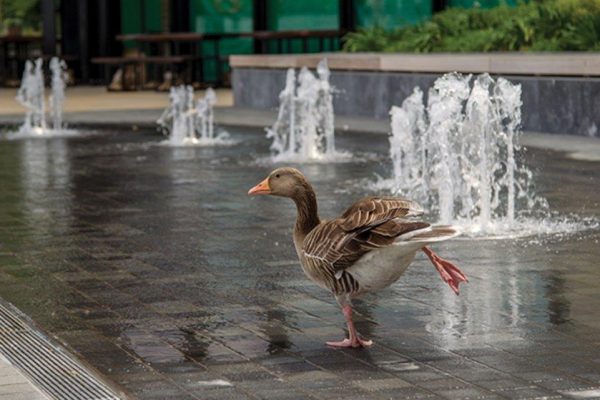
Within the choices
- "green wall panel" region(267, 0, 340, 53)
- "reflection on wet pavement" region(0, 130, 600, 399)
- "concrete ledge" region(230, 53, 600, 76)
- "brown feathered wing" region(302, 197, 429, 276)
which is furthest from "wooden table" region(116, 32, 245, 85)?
"brown feathered wing" region(302, 197, 429, 276)

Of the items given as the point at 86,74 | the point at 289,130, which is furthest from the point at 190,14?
the point at 289,130

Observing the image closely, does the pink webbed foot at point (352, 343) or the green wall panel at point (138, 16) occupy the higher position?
the green wall panel at point (138, 16)

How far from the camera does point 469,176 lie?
13078mm

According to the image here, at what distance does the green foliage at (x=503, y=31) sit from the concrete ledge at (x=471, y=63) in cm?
89

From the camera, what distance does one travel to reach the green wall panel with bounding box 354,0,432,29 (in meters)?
30.7

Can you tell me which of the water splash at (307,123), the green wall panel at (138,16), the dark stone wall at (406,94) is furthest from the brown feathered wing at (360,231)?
the green wall panel at (138,16)

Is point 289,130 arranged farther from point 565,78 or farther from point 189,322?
point 189,322

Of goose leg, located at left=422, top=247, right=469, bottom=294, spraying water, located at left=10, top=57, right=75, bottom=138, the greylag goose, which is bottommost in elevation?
spraying water, located at left=10, top=57, right=75, bottom=138

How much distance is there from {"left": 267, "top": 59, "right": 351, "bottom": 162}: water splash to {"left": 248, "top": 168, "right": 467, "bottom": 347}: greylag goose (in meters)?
10.0

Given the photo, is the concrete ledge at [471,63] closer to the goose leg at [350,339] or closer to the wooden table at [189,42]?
the wooden table at [189,42]

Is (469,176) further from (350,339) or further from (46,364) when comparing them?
(46,364)

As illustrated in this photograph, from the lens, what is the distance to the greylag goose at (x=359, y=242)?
6.70m

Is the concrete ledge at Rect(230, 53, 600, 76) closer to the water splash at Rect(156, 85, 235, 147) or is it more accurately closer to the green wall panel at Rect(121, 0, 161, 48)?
the water splash at Rect(156, 85, 235, 147)

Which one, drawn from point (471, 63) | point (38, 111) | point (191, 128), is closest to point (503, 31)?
point (471, 63)
